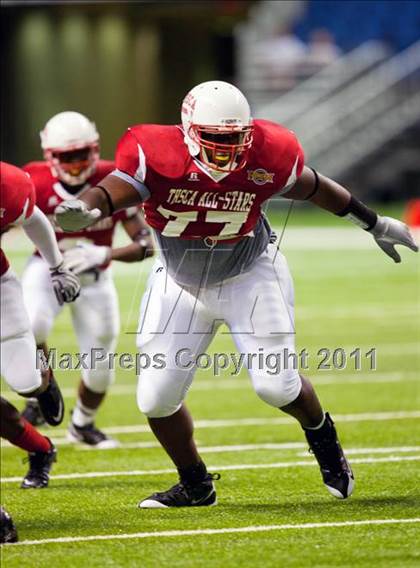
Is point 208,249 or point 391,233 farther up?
point 208,249

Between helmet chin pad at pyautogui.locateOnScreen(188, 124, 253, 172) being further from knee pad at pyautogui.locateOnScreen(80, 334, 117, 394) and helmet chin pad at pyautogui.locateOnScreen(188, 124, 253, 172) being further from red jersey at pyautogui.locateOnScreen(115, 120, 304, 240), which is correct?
knee pad at pyautogui.locateOnScreen(80, 334, 117, 394)

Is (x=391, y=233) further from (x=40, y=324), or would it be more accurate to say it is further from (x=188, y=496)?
(x=40, y=324)

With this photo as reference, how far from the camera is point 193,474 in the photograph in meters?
4.70

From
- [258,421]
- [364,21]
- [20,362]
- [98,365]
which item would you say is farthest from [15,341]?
[364,21]

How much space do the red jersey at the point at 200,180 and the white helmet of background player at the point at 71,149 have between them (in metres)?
1.62

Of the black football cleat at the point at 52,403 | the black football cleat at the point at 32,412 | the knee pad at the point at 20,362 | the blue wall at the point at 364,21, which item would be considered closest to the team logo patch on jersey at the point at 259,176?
the knee pad at the point at 20,362

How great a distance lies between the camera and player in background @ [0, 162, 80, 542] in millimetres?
4531

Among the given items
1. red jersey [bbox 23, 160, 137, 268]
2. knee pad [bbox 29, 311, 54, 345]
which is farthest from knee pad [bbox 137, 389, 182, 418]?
red jersey [bbox 23, 160, 137, 268]

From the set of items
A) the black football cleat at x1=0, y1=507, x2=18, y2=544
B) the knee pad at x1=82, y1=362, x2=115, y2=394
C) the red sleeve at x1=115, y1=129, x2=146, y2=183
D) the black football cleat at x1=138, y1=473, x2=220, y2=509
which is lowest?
the knee pad at x1=82, y1=362, x2=115, y2=394

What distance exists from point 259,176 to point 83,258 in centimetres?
104

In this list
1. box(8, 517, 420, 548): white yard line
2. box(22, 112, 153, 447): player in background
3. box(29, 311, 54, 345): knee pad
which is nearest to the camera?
box(8, 517, 420, 548): white yard line

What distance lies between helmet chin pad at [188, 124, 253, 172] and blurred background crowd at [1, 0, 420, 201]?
1434 centimetres

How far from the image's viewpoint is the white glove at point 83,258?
512 cm

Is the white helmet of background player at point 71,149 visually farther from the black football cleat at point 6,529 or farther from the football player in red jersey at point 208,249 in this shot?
the black football cleat at point 6,529
